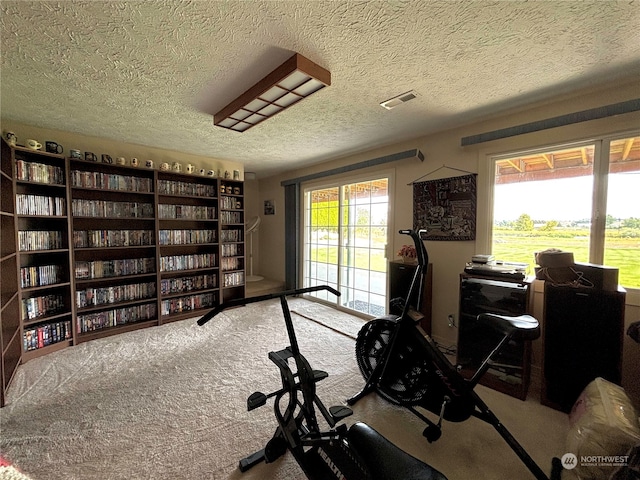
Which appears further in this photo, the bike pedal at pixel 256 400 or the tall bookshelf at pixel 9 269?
the tall bookshelf at pixel 9 269

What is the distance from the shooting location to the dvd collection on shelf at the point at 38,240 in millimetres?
2488

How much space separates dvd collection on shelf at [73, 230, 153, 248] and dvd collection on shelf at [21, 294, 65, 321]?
0.60 m

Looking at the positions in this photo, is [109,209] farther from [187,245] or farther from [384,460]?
[384,460]

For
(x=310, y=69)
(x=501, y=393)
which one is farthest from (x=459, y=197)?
(x=310, y=69)

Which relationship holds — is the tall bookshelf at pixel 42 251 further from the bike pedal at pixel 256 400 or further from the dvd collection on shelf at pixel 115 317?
the bike pedal at pixel 256 400

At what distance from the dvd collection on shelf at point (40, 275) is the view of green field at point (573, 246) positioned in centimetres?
460

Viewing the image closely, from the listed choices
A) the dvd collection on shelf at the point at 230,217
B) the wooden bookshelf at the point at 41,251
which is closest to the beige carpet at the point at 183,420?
the wooden bookshelf at the point at 41,251

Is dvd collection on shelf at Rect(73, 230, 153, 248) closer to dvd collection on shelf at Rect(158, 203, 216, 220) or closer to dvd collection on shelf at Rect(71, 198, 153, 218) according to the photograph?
dvd collection on shelf at Rect(71, 198, 153, 218)

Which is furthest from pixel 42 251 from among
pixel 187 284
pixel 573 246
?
pixel 573 246

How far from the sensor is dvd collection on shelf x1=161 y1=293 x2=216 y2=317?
3590 mm

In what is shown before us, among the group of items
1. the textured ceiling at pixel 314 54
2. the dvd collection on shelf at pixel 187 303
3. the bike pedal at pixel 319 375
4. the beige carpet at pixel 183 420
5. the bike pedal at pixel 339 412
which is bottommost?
the beige carpet at pixel 183 420

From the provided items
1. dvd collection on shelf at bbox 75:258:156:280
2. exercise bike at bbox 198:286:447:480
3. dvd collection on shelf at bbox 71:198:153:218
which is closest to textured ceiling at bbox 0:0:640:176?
dvd collection on shelf at bbox 71:198:153:218

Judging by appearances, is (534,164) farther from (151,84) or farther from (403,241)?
(151,84)

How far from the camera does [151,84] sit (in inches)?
75.9
